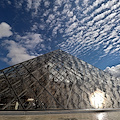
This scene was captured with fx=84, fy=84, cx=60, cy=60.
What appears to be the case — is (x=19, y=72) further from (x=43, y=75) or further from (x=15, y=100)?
(x=15, y=100)

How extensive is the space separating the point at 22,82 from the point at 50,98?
265cm

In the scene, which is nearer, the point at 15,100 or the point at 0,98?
the point at 15,100

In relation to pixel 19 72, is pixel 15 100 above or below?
below

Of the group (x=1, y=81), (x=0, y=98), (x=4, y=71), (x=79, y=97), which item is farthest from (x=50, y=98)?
(x=4, y=71)

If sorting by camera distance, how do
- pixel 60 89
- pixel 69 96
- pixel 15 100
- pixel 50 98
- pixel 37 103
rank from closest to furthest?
pixel 15 100
pixel 37 103
pixel 50 98
pixel 69 96
pixel 60 89

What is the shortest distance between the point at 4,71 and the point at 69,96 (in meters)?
6.24

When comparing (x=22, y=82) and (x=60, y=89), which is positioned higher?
(x=22, y=82)

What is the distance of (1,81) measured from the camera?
22.2 ft

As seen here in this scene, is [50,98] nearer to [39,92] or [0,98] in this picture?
[39,92]

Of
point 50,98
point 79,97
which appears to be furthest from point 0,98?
point 79,97

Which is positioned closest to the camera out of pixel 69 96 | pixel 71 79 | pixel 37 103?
pixel 37 103

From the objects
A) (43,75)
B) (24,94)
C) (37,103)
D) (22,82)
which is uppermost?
(43,75)

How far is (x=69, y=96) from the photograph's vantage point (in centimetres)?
732

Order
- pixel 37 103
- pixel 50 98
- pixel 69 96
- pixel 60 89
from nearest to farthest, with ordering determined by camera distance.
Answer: pixel 37 103 < pixel 50 98 < pixel 69 96 < pixel 60 89
